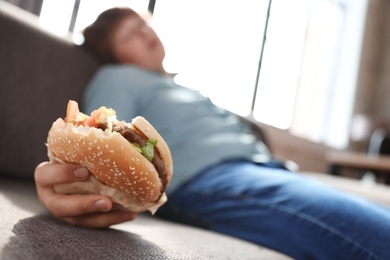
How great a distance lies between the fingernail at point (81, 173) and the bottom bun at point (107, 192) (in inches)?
0.8

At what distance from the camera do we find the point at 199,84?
3.18 metres

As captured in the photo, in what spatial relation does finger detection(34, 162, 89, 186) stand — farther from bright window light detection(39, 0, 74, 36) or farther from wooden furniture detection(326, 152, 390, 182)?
wooden furniture detection(326, 152, 390, 182)

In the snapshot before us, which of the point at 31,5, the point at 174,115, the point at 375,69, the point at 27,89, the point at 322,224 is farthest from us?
the point at 375,69

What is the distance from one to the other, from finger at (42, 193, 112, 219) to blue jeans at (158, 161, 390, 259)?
407 mm

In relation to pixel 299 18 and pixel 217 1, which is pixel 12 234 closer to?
pixel 217 1

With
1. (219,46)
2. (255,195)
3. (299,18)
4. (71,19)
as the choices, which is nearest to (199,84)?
(219,46)

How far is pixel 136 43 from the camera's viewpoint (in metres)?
1.40

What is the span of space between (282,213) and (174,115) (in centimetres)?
50

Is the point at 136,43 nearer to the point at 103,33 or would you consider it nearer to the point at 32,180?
the point at 103,33

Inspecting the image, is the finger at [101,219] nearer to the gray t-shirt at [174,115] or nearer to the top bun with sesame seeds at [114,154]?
the top bun with sesame seeds at [114,154]

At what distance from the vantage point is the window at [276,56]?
314cm

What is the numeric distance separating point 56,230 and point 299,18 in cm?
412

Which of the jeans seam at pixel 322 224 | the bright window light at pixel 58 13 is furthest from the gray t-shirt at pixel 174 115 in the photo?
the bright window light at pixel 58 13

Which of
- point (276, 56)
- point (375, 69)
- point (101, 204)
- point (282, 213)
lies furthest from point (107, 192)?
point (375, 69)
